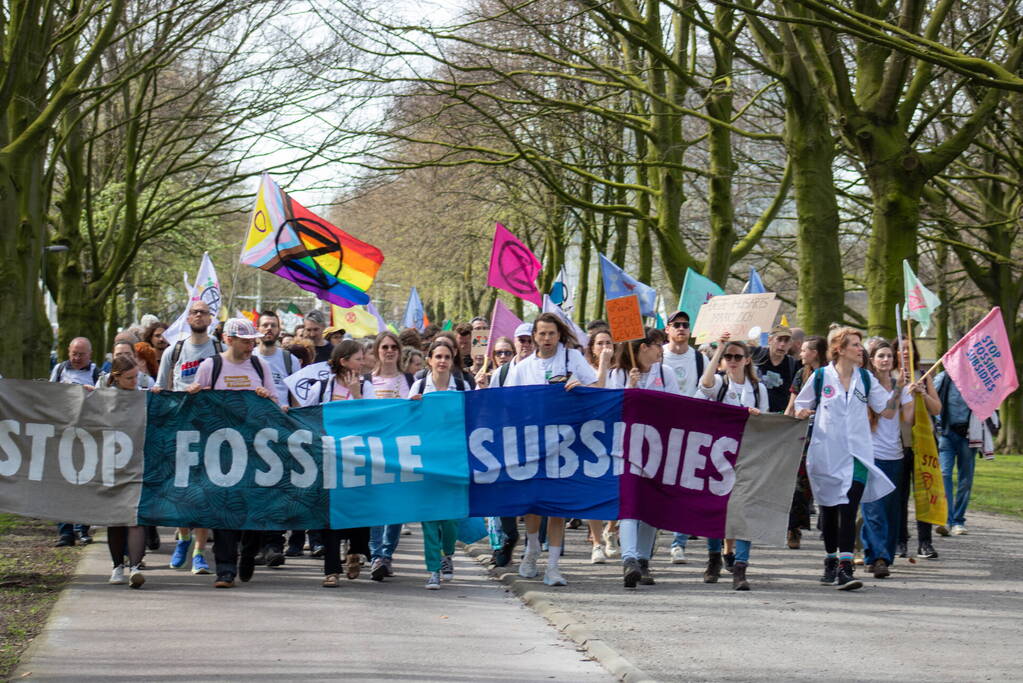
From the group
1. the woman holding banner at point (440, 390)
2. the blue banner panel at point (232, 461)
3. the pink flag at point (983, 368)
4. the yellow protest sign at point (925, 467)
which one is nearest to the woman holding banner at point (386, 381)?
the woman holding banner at point (440, 390)

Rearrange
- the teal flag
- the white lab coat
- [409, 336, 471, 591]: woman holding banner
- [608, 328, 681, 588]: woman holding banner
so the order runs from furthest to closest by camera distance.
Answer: the teal flag
[608, 328, 681, 588]: woman holding banner
[409, 336, 471, 591]: woman holding banner
the white lab coat

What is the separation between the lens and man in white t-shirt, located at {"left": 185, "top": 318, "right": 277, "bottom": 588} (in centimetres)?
985

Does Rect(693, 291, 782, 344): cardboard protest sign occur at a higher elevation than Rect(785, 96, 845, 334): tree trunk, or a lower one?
lower

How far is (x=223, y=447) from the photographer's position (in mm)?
10109

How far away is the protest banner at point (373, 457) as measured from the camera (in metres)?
9.95

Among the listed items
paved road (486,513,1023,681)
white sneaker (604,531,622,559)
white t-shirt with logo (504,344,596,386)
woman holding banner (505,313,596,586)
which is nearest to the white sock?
woman holding banner (505,313,596,586)

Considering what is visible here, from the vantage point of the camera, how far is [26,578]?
9750mm

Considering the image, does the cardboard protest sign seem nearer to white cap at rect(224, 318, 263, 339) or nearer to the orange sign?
the orange sign

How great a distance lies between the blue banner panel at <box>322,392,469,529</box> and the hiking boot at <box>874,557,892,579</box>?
3153 millimetres

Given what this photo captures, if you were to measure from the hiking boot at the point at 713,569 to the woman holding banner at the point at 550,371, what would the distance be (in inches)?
42.9

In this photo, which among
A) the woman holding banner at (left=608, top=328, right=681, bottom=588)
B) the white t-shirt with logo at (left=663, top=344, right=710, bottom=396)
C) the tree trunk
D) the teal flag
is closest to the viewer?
the woman holding banner at (left=608, top=328, right=681, bottom=588)

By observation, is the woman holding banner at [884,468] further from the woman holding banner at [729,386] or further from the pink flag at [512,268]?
the pink flag at [512,268]

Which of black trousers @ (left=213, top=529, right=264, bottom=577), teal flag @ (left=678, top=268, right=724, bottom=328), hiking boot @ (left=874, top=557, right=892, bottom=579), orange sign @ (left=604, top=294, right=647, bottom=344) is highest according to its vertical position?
teal flag @ (left=678, top=268, right=724, bottom=328)

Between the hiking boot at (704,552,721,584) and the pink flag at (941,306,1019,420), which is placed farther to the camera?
the pink flag at (941,306,1019,420)
